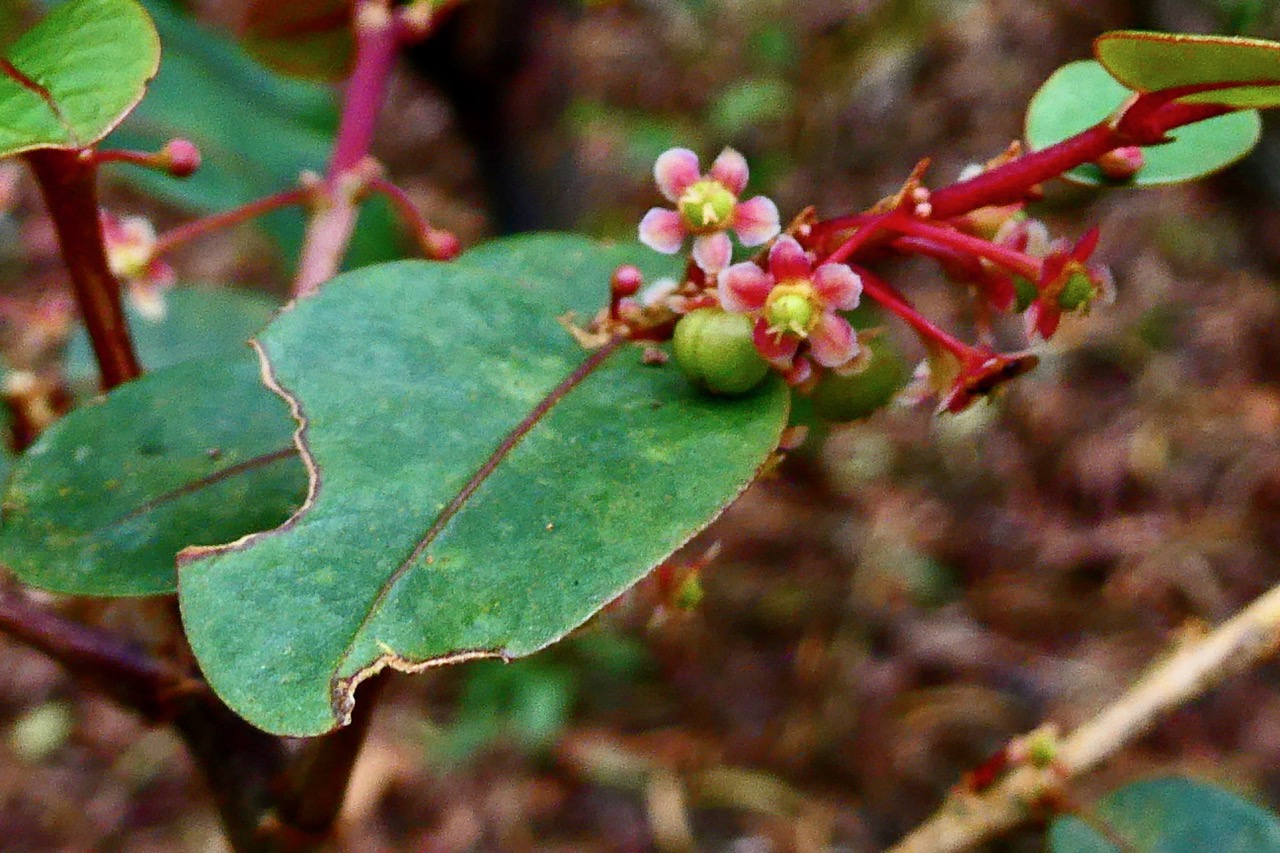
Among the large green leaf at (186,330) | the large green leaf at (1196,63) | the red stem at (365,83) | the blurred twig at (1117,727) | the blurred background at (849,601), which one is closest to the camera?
the large green leaf at (1196,63)

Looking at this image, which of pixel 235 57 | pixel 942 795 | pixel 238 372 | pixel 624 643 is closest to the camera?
pixel 238 372

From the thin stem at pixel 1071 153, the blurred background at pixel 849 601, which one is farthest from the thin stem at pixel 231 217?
the blurred background at pixel 849 601

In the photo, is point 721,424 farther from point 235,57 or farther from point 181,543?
point 235,57

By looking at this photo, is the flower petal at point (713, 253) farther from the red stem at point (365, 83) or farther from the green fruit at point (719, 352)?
the red stem at point (365, 83)

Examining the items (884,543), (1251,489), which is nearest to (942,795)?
(884,543)

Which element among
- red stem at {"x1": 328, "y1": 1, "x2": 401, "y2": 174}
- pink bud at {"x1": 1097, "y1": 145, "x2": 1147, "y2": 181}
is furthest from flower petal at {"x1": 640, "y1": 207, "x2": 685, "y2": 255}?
red stem at {"x1": 328, "y1": 1, "x2": 401, "y2": 174}

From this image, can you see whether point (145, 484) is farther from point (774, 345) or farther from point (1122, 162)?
point (1122, 162)
